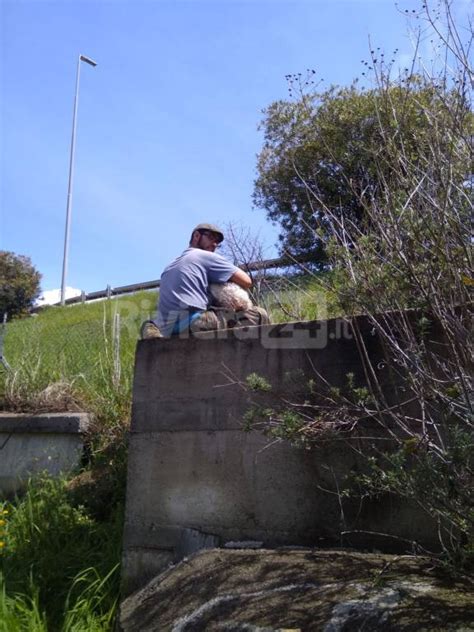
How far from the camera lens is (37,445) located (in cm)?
631

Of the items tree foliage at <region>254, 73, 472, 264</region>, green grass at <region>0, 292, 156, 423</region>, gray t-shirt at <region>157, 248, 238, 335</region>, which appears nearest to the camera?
tree foliage at <region>254, 73, 472, 264</region>

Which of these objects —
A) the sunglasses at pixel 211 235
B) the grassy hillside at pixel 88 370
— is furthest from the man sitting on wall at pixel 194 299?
the grassy hillside at pixel 88 370

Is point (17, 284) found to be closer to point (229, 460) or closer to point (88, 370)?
point (88, 370)

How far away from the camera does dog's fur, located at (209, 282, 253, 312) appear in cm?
479

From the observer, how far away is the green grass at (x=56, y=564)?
428cm

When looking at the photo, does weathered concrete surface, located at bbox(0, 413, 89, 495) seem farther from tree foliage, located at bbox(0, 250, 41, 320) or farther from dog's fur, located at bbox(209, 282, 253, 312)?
tree foliage, located at bbox(0, 250, 41, 320)

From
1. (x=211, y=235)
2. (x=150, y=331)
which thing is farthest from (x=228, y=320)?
(x=211, y=235)

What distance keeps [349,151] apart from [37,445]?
3.78 meters

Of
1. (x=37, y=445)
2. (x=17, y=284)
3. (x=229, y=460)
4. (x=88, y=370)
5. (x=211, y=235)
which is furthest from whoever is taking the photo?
(x=17, y=284)

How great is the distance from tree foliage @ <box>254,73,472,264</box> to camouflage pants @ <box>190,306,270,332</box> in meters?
0.51

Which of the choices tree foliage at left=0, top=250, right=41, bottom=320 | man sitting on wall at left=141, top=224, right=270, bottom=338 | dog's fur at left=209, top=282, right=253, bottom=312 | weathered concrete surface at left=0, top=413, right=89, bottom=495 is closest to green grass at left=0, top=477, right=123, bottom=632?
weathered concrete surface at left=0, top=413, right=89, bottom=495

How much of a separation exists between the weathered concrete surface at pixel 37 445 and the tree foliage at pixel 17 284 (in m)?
19.6

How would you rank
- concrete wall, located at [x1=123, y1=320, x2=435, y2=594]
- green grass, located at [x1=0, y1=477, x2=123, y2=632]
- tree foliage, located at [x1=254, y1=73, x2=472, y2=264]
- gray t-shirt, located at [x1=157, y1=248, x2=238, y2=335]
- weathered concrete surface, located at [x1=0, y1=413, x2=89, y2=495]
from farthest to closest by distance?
weathered concrete surface, located at [x1=0, y1=413, x2=89, y2=495]
gray t-shirt, located at [x1=157, y1=248, x2=238, y2=335]
green grass, located at [x1=0, y1=477, x2=123, y2=632]
concrete wall, located at [x1=123, y1=320, x2=435, y2=594]
tree foliage, located at [x1=254, y1=73, x2=472, y2=264]

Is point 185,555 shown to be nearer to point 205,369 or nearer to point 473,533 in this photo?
point 205,369
